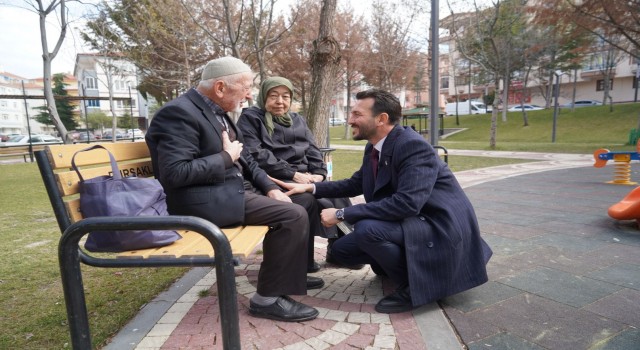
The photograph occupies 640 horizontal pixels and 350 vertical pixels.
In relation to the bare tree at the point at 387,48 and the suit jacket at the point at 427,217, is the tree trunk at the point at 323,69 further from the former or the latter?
the bare tree at the point at 387,48

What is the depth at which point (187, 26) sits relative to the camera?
13805 mm

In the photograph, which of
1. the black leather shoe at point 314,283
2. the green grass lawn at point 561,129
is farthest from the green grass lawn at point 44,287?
the green grass lawn at point 561,129

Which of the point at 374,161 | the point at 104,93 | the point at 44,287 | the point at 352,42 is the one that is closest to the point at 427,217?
the point at 374,161

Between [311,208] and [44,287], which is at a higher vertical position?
[311,208]

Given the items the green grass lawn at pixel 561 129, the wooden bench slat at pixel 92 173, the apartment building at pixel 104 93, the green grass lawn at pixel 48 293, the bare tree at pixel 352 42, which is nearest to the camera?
the wooden bench slat at pixel 92 173

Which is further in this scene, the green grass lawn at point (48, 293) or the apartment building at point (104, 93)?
the apartment building at point (104, 93)

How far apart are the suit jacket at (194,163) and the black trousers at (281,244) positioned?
12 centimetres

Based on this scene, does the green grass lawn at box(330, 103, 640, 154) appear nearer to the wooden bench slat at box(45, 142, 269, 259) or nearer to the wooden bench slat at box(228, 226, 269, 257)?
the wooden bench slat at box(228, 226, 269, 257)

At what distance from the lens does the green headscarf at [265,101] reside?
11.0ft

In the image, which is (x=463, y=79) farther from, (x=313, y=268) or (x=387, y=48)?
(x=313, y=268)

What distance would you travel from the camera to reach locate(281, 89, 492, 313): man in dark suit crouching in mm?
2506

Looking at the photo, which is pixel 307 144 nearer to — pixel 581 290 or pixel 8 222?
pixel 581 290

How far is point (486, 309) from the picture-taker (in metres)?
2.62

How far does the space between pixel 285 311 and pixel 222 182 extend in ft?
2.78
